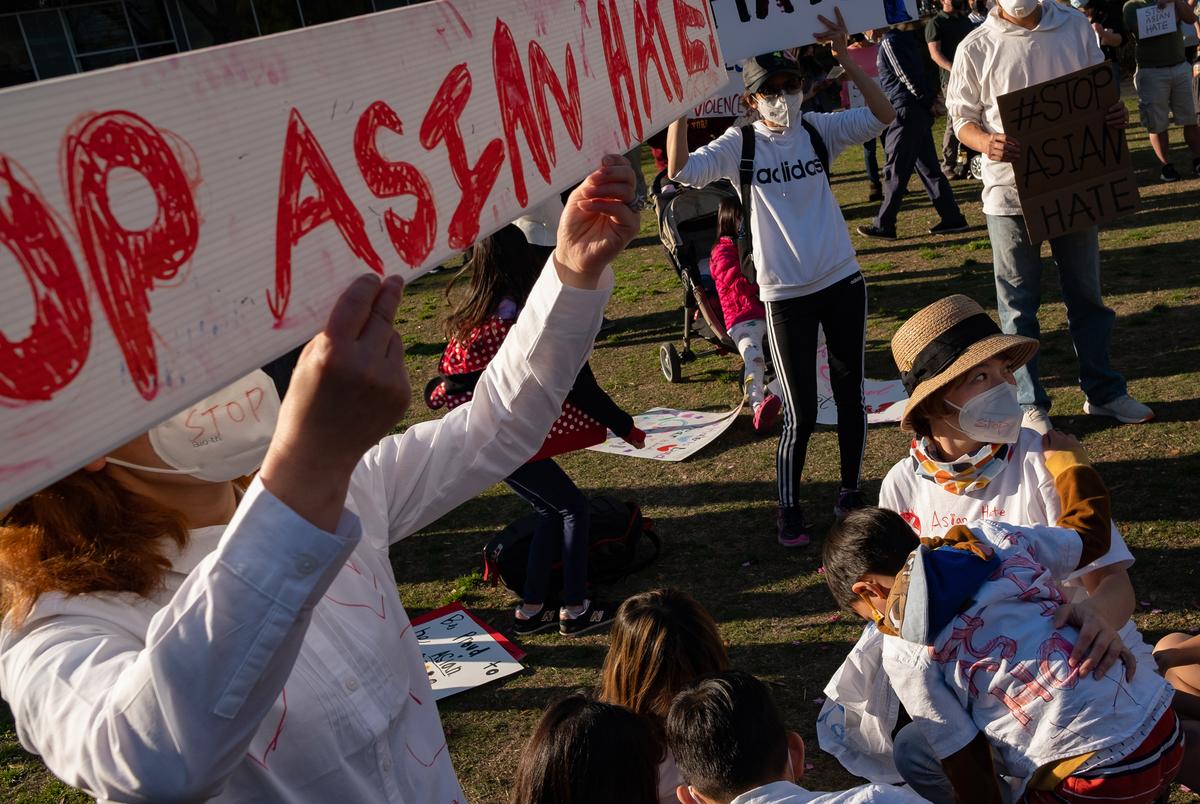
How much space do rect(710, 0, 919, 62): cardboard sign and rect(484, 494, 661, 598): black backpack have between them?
7.44ft

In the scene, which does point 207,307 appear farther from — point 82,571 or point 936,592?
point 936,592

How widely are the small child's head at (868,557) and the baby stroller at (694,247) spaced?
14.9ft

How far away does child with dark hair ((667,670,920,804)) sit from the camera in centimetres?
236

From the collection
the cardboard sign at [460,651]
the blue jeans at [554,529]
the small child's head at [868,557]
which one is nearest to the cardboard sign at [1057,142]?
the blue jeans at [554,529]

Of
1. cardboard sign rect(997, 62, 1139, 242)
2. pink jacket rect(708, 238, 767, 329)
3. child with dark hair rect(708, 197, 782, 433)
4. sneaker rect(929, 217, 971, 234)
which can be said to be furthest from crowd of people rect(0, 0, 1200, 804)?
sneaker rect(929, 217, 971, 234)

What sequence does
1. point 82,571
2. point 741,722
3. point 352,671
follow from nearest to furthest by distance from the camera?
point 82,571
point 352,671
point 741,722

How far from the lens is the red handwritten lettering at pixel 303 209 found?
1.13 meters

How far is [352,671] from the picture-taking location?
1.60 m

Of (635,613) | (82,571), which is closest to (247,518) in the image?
(82,571)

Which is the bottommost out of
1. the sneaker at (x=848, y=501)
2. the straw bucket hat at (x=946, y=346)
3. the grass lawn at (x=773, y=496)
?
the grass lawn at (x=773, y=496)

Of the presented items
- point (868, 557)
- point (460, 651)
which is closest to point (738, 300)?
point (460, 651)

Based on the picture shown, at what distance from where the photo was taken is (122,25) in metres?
23.3

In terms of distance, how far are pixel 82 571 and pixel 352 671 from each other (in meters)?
0.40

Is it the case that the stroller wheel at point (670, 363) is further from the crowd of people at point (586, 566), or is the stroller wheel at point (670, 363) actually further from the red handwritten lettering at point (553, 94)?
the red handwritten lettering at point (553, 94)
